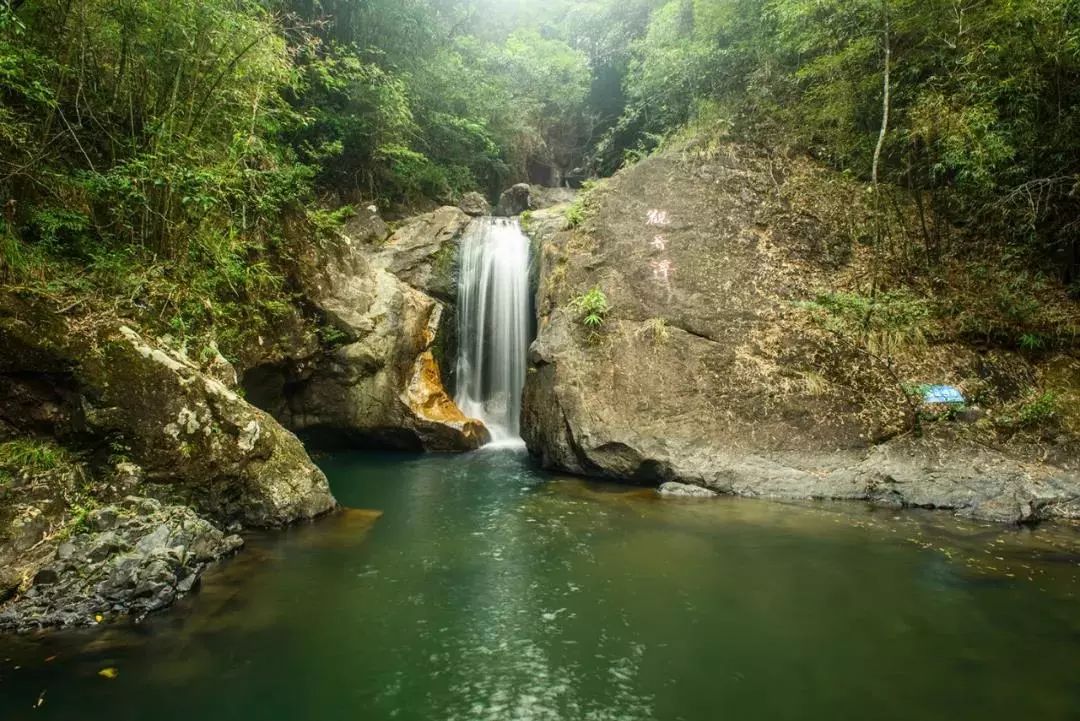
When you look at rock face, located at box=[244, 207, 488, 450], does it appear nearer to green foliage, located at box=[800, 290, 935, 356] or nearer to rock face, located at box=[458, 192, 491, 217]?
rock face, located at box=[458, 192, 491, 217]

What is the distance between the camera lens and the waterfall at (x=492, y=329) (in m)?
13.3

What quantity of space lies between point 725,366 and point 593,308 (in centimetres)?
231

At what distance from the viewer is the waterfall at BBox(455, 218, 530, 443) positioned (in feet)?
43.8

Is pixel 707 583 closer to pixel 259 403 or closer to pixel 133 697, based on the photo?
pixel 133 697

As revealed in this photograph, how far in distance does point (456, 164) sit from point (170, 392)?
14.2 meters

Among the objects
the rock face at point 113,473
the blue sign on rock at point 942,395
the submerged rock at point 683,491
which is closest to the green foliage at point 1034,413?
the blue sign on rock at point 942,395

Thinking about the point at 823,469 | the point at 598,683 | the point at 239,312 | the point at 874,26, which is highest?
the point at 874,26

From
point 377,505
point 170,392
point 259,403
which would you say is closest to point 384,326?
point 259,403

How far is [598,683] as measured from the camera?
3.72 metres

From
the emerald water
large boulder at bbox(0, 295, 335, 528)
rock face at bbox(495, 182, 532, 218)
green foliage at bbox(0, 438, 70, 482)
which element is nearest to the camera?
the emerald water

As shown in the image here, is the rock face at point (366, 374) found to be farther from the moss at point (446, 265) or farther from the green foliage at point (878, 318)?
the green foliage at point (878, 318)

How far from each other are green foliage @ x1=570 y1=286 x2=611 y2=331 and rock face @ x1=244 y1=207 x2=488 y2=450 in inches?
139

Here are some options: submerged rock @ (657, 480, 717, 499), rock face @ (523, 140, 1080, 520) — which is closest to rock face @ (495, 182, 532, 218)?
rock face @ (523, 140, 1080, 520)

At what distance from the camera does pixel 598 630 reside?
4363mm
